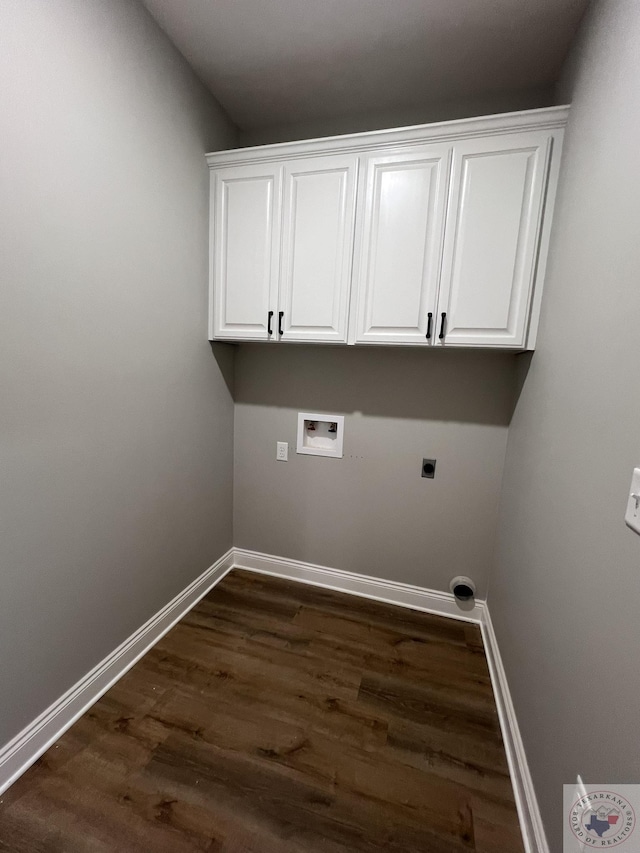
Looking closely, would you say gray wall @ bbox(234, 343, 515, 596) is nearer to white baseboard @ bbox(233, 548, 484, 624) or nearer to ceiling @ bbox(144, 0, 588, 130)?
white baseboard @ bbox(233, 548, 484, 624)

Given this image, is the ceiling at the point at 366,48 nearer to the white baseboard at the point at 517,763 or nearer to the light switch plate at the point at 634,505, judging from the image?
the light switch plate at the point at 634,505

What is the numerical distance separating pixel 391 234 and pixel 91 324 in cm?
134

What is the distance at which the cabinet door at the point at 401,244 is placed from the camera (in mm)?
1626

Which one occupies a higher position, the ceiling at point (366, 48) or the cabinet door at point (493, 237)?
the ceiling at point (366, 48)

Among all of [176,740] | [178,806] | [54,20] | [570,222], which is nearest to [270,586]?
[176,740]

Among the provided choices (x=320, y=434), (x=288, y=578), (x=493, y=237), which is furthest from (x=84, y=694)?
(x=493, y=237)

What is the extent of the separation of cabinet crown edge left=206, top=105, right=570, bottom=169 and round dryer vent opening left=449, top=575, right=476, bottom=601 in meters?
2.16

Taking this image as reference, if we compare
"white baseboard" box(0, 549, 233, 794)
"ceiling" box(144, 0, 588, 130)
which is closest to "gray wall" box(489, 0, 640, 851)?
"ceiling" box(144, 0, 588, 130)

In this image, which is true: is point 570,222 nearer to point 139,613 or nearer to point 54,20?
point 54,20

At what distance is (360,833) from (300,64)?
296cm

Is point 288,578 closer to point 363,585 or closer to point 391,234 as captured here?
point 363,585

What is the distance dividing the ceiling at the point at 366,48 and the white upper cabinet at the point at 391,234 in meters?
0.32

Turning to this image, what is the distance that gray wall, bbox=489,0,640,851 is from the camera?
0.79 metres

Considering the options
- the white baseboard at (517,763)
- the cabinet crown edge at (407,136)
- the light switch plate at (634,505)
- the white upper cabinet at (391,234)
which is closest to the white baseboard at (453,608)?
the white baseboard at (517,763)
